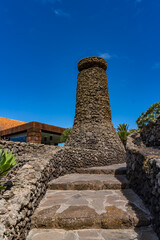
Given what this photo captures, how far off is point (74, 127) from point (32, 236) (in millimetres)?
7723

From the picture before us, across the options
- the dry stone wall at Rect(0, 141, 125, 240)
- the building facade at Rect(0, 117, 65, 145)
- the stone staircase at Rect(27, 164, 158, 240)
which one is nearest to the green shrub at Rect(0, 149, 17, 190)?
the dry stone wall at Rect(0, 141, 125, 240)

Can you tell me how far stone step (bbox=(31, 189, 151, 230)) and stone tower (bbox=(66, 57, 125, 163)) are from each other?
504 centimetres

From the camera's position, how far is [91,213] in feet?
9.38

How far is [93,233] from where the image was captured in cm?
253

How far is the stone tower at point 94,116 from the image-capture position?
9094 mm

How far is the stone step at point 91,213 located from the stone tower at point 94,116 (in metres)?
5.04

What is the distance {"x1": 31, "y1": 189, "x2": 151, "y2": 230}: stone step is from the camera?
2701 millimetres

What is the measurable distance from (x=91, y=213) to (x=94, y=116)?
7221 millimetres

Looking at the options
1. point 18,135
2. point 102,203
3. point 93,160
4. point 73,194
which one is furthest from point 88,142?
point 18,135

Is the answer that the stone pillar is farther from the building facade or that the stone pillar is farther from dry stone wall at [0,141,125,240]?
dry stone wall at [0,141,125,240]

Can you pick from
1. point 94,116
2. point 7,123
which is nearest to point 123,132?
point 94,116

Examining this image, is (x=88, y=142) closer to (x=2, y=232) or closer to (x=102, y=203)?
(x=102, y=203)

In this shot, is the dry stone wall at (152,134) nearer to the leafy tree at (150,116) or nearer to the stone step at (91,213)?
the leafy tree at (150,116)

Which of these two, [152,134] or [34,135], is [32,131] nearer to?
[34,135]
